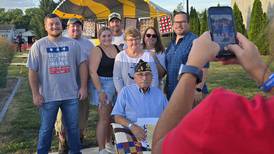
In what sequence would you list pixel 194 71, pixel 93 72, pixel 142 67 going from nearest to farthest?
pixel 194 71
pixel 142 67
pixel 93 72

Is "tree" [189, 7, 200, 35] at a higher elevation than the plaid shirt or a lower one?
higher

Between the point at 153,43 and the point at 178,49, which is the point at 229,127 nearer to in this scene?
the point at 178,49

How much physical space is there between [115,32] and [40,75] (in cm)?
156

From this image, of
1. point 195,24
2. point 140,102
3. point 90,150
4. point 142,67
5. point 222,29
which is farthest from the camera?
point 195,24

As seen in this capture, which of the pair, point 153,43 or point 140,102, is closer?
point 140,102

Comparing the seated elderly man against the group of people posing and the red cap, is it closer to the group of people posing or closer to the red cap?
the group of people posing

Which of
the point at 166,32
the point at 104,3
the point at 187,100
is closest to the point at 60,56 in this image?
the point at 187,100

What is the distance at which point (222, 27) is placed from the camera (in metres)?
1.39

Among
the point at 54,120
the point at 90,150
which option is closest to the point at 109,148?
the point at 90,150

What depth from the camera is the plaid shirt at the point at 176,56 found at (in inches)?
184

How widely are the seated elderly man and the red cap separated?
3030 millimetres

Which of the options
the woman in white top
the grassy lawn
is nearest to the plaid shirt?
the woman in white top

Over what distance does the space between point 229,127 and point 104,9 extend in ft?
38.4

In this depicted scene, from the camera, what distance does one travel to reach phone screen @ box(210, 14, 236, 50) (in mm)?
1283
